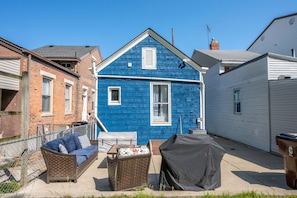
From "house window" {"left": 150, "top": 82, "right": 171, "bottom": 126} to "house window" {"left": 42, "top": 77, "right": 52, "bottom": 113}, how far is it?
202 inches

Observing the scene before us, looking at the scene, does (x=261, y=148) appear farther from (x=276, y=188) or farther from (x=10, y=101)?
(x=10, y=101)

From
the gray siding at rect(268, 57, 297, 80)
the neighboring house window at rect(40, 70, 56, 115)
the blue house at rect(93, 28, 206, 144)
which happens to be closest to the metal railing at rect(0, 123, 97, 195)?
the blue house at rect(93, 28, 206, 144)

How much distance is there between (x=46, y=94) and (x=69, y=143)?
507 cm

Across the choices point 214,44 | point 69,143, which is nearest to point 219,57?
point 214,44

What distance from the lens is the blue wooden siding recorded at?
8.52 meters

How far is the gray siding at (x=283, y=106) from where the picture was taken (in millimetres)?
6711

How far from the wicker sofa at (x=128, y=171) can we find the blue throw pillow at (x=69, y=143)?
5.95ft

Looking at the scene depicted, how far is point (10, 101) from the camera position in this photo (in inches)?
317

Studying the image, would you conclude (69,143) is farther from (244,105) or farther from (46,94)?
(244,105)

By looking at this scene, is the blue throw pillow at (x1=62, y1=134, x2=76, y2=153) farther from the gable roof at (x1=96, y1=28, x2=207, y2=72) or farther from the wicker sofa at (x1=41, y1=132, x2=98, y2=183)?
the gable roof at (x1=96, y1=28, x2=207, y2=72)

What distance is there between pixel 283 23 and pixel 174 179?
1821 cm

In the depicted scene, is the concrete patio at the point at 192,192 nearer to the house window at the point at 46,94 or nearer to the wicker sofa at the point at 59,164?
the wicker sofa at the point at 59,164

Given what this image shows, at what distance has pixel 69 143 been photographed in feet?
18.0

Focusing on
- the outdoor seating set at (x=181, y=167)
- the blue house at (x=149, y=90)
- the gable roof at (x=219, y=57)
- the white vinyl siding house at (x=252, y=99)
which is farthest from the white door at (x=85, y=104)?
the outdoor seating set at (x=181, y=167)
